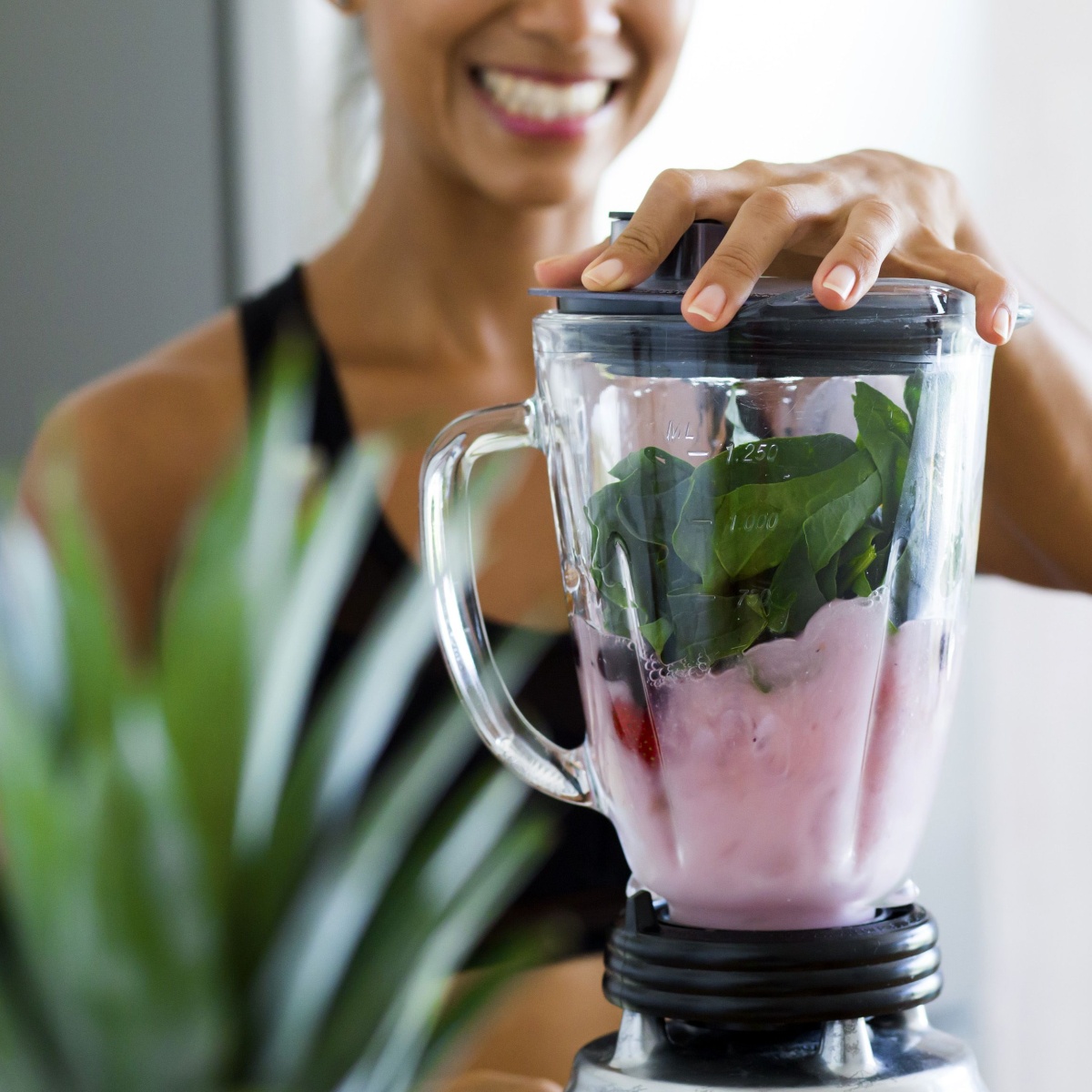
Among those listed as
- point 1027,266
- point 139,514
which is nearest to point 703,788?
point 139,514

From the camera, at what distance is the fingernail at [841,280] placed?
35cm

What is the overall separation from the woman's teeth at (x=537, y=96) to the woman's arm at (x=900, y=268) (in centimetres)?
38

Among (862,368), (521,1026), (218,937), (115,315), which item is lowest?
(521,1026)

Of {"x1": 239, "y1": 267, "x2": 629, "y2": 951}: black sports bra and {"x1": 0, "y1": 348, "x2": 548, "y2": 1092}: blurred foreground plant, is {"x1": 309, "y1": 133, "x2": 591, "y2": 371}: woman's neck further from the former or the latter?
{"x1": 0, "y1": 348, "x2": 548, "y2": 1092}: blurred foreground plant

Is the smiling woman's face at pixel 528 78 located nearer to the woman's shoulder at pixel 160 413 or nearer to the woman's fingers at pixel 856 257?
the woman's shoulder at pixel 160 413

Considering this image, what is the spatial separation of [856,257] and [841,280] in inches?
0.7

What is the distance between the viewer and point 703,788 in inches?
15.8

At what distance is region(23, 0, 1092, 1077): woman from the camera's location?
2.12ft

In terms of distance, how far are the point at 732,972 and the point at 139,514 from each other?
78 cm

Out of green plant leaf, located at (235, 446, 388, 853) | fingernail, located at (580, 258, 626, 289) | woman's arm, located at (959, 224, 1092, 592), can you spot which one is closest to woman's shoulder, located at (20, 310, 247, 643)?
green plant leaf, located at (235, 446, 388, 853)

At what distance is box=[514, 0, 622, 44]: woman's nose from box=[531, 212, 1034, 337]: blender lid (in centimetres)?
53

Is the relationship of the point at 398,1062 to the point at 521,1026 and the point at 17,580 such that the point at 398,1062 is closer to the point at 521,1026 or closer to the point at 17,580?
the point at 17,580

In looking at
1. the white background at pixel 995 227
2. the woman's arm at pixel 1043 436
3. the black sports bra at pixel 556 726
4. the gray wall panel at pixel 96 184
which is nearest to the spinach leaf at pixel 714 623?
the woman's arm at pixel 1043 436

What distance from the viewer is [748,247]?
38 centimetres
